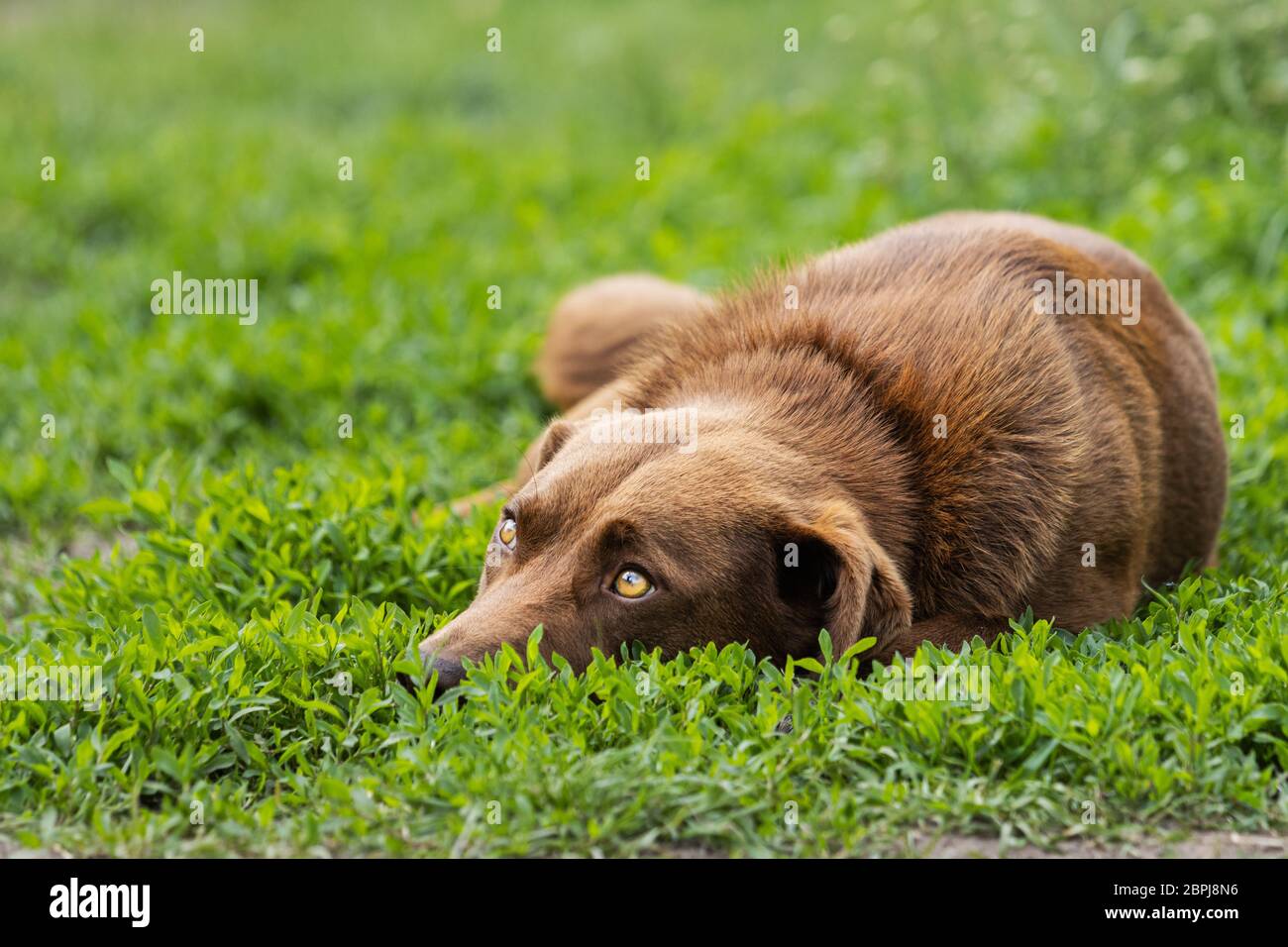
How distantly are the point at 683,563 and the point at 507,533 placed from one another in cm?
52

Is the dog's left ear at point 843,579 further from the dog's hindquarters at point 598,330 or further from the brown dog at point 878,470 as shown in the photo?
the dog's hindquarters at point 598,330

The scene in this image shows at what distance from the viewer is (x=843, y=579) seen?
3.56 m

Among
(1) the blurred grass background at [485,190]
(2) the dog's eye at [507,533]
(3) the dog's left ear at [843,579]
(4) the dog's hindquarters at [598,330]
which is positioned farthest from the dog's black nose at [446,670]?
(4) the dog's hindquarters at [598,330]

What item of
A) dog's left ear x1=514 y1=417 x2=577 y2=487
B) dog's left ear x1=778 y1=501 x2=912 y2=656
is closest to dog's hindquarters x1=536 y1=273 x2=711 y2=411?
dog's left ear x1=514 y1=417 x2=577 y2=487

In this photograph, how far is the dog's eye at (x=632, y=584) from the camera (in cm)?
364

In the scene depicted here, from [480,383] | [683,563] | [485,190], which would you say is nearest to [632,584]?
[683,563]

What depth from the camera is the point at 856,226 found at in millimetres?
8094

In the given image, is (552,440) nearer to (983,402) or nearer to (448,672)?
(448,672)

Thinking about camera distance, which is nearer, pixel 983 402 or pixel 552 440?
pixel 983 402

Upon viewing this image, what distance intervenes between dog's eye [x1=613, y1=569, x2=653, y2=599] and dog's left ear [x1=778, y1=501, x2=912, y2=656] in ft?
1.12

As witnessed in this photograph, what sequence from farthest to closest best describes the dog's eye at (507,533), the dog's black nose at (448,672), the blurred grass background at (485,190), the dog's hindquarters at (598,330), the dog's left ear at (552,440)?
the blurred grass background at (485,190), the dog's hindquarters at (598,330), the dog's left ear at (552,440), the dog's eye at (507,533), the dog's black nose at (448,672)

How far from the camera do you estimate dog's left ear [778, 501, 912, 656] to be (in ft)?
11.7

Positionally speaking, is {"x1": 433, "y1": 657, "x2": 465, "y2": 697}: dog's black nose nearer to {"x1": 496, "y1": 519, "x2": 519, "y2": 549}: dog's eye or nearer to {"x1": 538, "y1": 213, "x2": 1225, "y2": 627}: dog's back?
{"x1": 496, "y1": 519, "x2": 519, "y2": 549}: dog's eye

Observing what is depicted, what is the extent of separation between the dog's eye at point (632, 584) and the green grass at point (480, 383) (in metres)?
0.18
